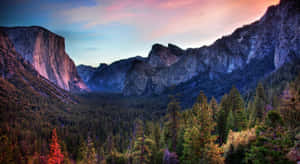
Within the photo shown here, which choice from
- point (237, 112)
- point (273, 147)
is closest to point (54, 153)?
point (273, 147)

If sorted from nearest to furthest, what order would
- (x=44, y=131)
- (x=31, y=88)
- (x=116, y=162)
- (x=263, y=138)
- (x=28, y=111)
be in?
1. (x=263, y=138)
2. (x=116, y=162)
3. (x=44, y=131)
4. (x=28, y=111)
5. (x=31, y=88)

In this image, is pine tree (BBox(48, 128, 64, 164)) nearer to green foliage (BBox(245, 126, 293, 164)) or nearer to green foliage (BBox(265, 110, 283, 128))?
green foliage (BBox(245, 126, 293, 164))

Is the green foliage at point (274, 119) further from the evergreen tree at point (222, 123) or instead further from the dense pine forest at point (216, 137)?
the evergreen tree at point (222, 123)

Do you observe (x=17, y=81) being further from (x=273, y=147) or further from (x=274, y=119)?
(x=273, y=147)

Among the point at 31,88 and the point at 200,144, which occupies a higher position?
the point at 31,88

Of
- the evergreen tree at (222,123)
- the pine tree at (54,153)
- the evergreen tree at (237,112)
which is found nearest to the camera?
the pine tree at (54,153)

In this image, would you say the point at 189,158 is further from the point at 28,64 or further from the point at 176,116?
the point at 28,64

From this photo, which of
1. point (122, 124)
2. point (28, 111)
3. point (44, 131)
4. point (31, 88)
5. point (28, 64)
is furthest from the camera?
point (28, 64)

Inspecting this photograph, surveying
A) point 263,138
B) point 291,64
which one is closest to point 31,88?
point 263,138

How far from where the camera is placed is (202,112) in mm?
20875

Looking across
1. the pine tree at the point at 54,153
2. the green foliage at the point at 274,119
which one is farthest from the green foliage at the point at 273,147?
the pine tree at the point at 54,153

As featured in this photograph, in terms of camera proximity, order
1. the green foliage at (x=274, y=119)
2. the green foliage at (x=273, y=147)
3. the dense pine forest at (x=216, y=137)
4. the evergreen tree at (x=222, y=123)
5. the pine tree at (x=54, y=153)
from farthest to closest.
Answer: the evergreen tree at (x=222, y=123) < the pine tree at (x=54, y=153) < the green foliage at (x=274, y=119) < the dense pine forest at (x=216, y=137) < the green foliage at (x=273, y=147)

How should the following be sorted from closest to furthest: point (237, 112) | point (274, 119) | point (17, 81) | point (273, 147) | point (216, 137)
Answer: point (273, 147) → point (274, 119) → point (216, 137) → point (237, 112) → point (17, 81)

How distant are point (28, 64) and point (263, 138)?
24399 cm
